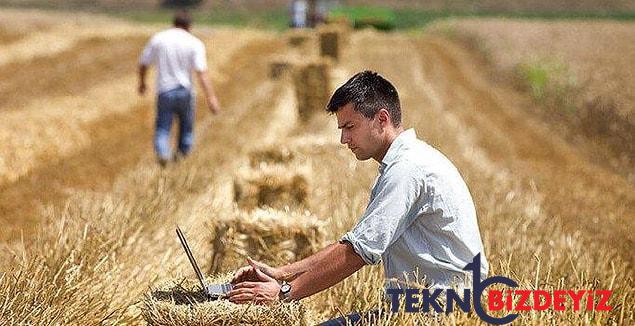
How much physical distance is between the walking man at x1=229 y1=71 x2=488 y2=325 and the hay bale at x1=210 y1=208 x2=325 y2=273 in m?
1.64

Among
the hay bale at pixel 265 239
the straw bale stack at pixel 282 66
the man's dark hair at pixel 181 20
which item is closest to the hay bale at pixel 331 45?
the straw bale stack at pixel 282 66

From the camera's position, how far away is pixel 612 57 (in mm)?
27125

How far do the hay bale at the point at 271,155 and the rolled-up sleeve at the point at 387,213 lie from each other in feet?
14.7

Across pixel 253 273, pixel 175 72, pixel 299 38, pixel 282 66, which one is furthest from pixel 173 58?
pixel 299 38

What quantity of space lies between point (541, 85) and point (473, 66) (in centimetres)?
860

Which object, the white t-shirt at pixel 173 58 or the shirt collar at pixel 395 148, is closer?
the shirt collar at pixel 395 148

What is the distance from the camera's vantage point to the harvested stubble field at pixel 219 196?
16.1 ft

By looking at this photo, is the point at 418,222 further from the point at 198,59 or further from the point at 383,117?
the point at 198,59

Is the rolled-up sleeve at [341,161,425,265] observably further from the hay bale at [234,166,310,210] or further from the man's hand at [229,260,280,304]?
the hay bale at [234,166,310,210]

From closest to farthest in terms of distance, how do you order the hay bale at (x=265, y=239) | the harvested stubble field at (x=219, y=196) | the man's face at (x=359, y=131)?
the man's face at (x=359, y=131), the harvested stubble field at (x=219, y=196), the hay bale at (x=265, y=239)

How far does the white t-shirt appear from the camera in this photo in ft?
34.7

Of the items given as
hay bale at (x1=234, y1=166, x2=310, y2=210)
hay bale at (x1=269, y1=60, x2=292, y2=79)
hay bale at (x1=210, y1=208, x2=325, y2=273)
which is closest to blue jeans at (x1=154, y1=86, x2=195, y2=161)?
hay bale at (x1=234, y1=166, x2=310, y2=210)

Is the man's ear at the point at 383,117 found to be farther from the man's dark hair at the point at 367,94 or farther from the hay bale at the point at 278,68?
the hay bale at the point at 278,68

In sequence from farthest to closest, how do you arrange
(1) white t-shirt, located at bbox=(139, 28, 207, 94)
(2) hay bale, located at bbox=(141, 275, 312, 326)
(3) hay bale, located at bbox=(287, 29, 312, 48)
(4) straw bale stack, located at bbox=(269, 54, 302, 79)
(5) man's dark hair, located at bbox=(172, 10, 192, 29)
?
1. (3) hay bale, located at bbox=(287, 29, 312, 48)
2. (4) straw bale stack, located at bbox=(269, 54, 302, 79)
3. (5) man's dark hair, located at bbox=(172, 10, 192, 29)
4. (1) white t-shirt, located at bbox=(139, 28, 207, 94)
5. (2) hay bale, located at bbox=(141, 275, 312, 326)
